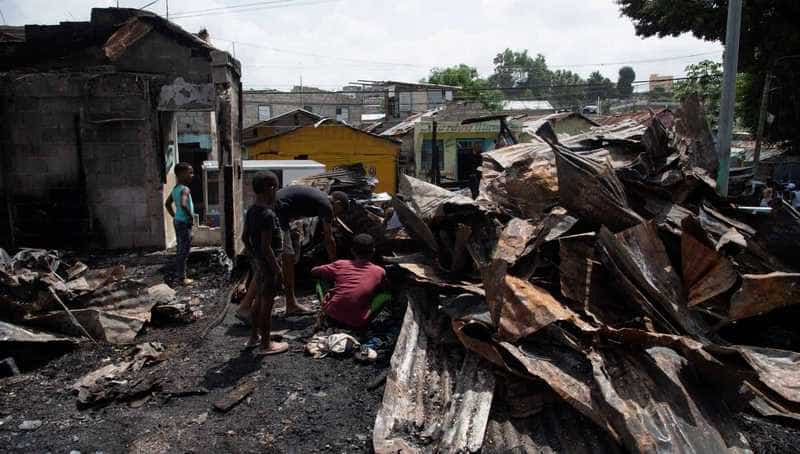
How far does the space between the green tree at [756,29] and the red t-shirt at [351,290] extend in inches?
576

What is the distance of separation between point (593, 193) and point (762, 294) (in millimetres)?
1410

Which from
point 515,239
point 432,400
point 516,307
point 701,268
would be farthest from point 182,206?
point 701,268

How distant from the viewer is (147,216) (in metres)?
8.80

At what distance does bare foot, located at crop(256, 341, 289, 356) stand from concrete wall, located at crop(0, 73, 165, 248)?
5.09 meters

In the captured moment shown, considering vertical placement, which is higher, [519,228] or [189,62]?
[189,62]

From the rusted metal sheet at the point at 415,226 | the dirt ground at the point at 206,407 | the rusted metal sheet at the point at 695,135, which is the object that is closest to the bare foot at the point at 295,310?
the dirt ground at the point at 206,407

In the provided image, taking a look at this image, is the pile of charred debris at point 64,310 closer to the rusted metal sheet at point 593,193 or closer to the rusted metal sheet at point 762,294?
the rusted metal sheet at point 593,193

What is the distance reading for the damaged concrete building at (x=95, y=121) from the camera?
855cm

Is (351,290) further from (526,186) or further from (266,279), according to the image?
(526,186)

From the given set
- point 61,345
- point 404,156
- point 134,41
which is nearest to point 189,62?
point 134,41

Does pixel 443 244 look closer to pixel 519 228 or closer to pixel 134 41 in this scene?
pixel 519 228

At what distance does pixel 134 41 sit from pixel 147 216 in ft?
9.10

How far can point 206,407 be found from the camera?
12.3 ft

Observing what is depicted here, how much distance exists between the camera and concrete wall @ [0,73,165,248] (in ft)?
28.1
